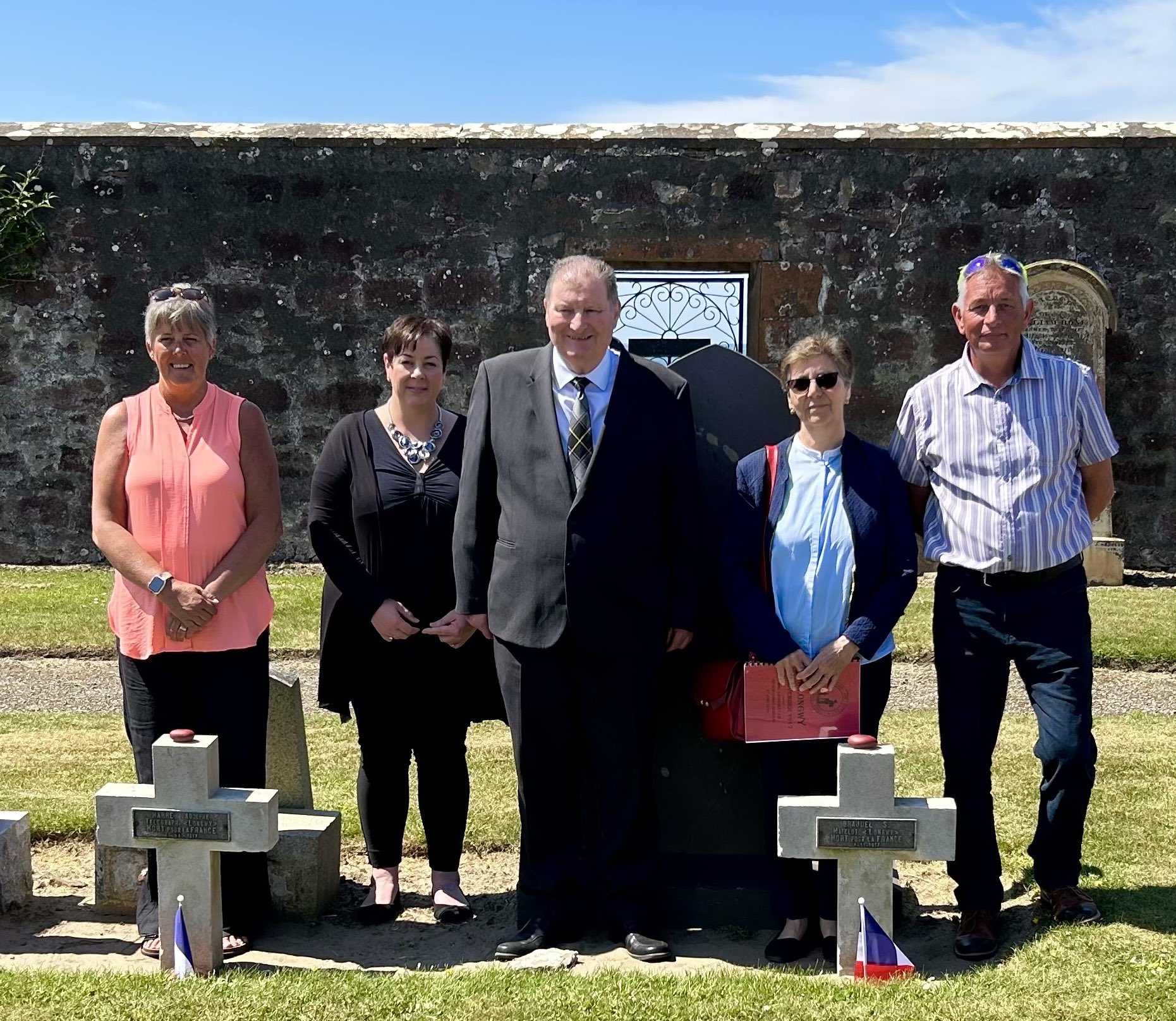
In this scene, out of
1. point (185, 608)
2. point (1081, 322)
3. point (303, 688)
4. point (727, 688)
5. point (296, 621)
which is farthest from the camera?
point (1081, 322)

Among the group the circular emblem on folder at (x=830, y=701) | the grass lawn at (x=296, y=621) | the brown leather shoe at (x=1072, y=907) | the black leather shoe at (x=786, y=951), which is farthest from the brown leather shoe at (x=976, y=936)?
the grass lawn at (x=296, y=621)

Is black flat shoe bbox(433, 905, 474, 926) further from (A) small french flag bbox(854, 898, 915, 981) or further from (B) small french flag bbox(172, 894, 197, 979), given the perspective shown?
(A) small french flag bbox(854, 898, 915, 981)

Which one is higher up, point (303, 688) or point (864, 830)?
point (864, 830)

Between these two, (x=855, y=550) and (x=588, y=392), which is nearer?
(x=855, y=550)

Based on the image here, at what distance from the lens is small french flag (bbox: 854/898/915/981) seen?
3.46 m

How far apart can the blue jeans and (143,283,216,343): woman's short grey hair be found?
2.29 metres

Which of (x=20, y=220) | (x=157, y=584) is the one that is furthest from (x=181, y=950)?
(x=20, y=220)

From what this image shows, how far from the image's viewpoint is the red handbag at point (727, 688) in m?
3.71

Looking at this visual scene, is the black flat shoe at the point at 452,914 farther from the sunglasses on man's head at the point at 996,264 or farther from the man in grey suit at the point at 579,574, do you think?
the sunglasses on man's head at the point at 996,264

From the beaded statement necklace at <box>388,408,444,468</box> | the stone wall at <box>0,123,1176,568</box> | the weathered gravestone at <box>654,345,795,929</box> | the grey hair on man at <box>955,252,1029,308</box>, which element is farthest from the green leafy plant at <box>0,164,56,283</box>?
the grey hair on man at <box>955,252,1029,308</box>

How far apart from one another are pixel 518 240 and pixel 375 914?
7.30 metres

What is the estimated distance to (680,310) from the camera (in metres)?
10.5

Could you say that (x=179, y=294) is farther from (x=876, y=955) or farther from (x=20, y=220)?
(x=20, y=220)

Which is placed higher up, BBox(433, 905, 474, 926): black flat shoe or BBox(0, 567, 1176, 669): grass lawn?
BBox(0, 567, 1176, 669): grass lawn
